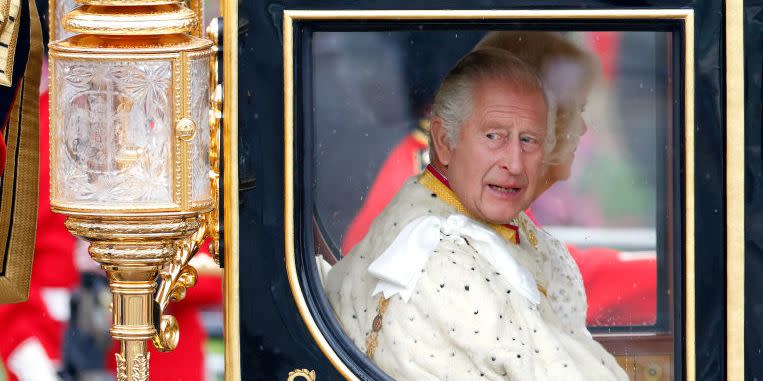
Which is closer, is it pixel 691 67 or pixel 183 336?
pixel 691 67

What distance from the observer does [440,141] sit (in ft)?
11.3

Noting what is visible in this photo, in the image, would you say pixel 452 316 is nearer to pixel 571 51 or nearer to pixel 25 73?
pixel 571 51

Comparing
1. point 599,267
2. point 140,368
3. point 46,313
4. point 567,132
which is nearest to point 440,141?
point 567,132

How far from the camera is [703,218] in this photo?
3.44 meters

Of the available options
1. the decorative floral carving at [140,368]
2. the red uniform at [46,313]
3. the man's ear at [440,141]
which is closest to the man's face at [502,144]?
the man's ear at [440,141]

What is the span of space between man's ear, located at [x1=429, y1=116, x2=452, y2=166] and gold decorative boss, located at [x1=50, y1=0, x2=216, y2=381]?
0.36 metres

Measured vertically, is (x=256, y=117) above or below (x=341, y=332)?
above

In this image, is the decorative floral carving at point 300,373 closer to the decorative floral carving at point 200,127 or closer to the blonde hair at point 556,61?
the decorative floral carving at point 200,127

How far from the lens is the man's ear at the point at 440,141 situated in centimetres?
345

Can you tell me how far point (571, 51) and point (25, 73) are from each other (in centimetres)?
91

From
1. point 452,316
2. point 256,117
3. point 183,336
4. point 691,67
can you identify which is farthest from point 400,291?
point 183,336

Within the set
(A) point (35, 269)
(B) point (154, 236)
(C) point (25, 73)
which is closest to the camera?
(B) point (154, 236)

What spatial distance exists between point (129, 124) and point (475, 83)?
54 cm

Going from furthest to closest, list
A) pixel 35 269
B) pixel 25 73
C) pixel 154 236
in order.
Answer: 1. pixel 35 269
2. pixel 25 73
3. pixel 154 236
